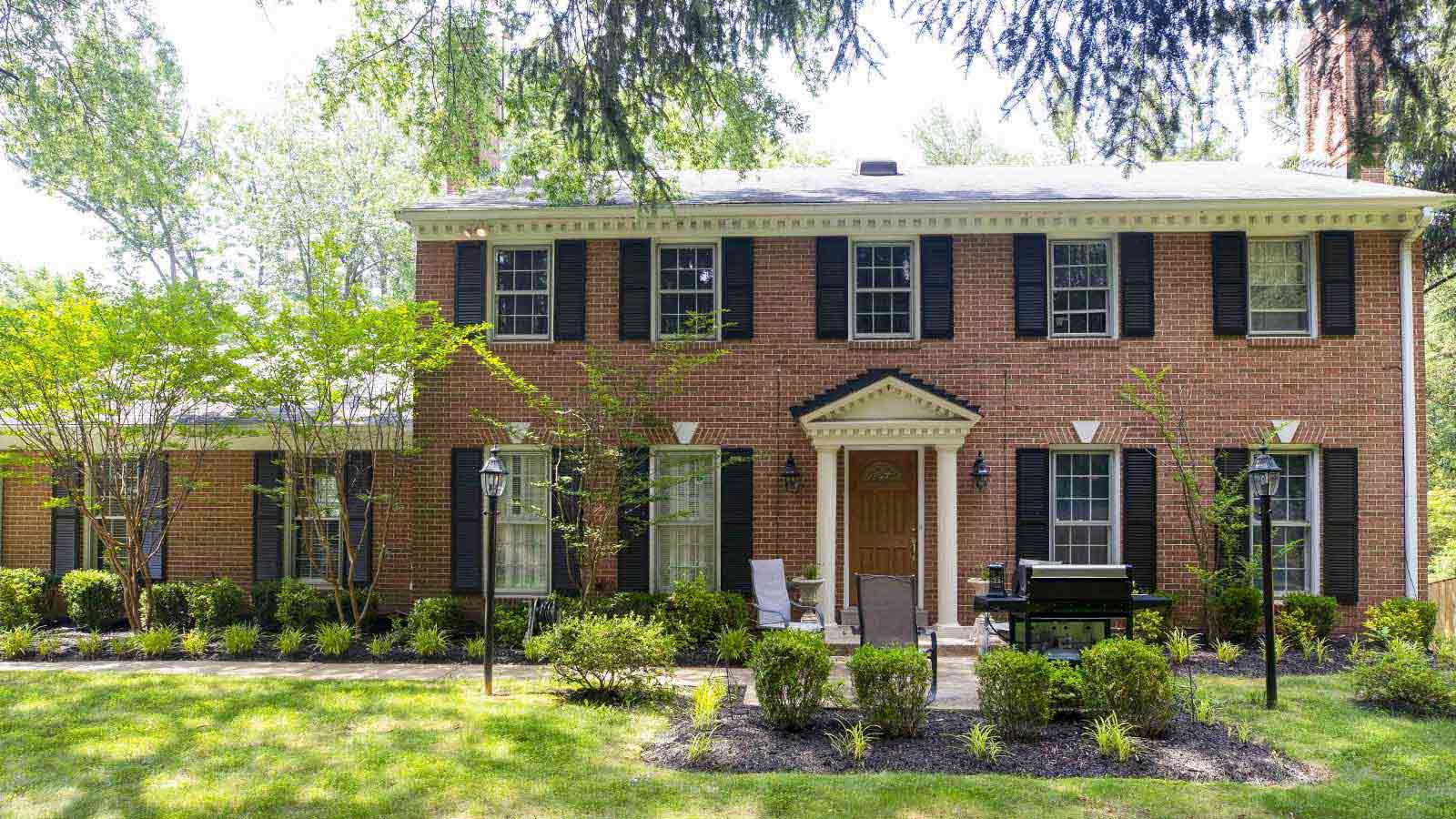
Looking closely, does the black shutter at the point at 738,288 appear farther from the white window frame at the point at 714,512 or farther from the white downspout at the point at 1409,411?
the white downspout at the point at 1409,411

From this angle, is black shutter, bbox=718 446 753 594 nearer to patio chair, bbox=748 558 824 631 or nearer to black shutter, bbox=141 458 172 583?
patio chair, bbox=748 558 824 631

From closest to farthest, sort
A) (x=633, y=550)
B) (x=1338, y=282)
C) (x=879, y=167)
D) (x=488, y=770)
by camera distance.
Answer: (x=488, y=770)
(x=1338, y=282)
(x=633, y=550)
(x=879, y=167)

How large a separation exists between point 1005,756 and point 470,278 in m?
8.76

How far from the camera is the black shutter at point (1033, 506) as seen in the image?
38.1 ft

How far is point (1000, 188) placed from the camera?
12695mm

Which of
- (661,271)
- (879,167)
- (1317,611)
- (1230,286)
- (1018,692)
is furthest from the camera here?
(879,167)

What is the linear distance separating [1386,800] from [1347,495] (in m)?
6.75

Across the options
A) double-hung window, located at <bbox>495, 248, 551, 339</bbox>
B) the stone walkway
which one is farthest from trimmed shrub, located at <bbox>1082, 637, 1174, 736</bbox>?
double-hung window, located at <bbox>495, 248, 551, 339</bbox>

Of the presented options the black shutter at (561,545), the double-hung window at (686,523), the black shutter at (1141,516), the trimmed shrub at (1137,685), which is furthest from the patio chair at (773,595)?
the black shutter at (1141,516)

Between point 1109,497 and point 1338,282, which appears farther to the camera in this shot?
point 1109,497

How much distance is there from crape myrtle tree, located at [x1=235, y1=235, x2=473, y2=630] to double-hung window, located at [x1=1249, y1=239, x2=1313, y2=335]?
984 cm

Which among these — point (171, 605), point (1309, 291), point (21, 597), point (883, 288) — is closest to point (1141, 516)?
point (1309, 291)

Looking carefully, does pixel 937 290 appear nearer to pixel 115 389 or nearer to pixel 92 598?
pixel 115 389

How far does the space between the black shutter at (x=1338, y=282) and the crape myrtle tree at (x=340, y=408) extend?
1053 centimetres
